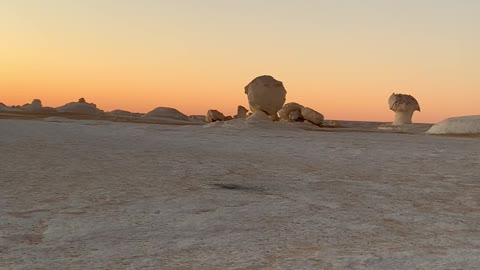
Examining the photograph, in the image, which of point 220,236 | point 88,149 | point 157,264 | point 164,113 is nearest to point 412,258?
point 220,236

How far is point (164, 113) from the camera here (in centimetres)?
4981

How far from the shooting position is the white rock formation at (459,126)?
2370 centimetres

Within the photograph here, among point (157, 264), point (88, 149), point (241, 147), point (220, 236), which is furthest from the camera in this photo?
point (241, 147)

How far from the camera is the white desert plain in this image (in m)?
3.56

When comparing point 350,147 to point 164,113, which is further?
point 164,113

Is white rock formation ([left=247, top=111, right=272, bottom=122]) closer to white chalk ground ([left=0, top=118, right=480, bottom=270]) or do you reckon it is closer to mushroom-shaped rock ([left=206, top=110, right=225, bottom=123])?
mushroom-shaped rock ([left=206, top=110, right=225, bottom=123])

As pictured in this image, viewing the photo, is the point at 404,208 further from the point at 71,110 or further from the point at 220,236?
the point at 71,110

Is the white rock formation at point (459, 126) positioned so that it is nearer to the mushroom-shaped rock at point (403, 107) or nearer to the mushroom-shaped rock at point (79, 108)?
the mushroom-shaped rock at point (403, 107)

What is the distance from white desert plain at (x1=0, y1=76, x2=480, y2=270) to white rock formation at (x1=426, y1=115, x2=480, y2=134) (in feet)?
48.4

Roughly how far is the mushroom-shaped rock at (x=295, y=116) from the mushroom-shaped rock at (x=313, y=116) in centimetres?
57

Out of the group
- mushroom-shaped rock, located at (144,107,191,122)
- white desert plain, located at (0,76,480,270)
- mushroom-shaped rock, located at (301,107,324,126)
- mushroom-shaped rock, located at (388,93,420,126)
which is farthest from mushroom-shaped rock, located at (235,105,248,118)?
white desert plain, located at (0,76,480,270)

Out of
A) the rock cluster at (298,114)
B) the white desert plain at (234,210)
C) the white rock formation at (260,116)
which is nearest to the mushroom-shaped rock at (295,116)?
the rock cluster at (298,114)

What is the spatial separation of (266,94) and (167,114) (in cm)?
2027

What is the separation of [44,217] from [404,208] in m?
3.42
